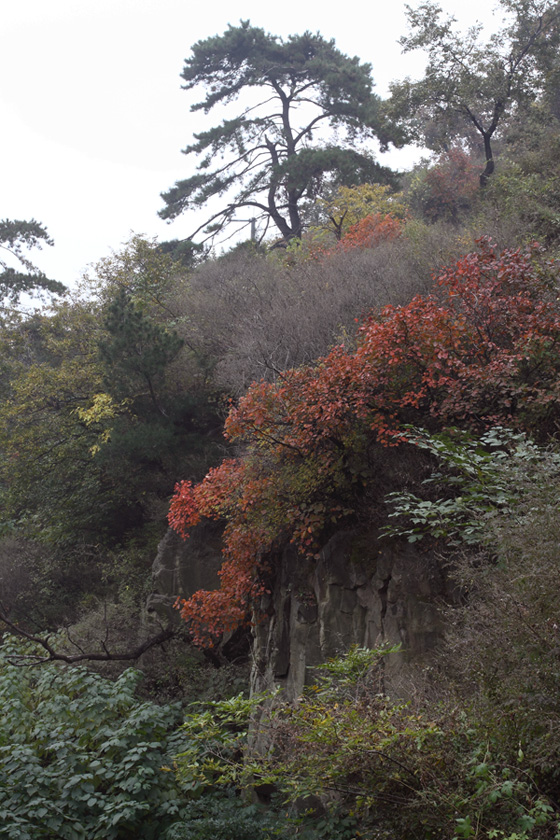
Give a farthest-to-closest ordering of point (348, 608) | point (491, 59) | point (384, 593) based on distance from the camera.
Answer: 1. point (491, 59)
2. point (348, 608)
3. point (384, 593)

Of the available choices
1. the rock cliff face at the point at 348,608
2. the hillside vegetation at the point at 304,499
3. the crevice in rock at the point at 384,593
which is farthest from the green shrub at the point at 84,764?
the crevice in rock at the point at 384,593

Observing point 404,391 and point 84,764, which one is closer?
point 84,764

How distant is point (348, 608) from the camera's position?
7.10 meters

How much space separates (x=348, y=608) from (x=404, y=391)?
246cm

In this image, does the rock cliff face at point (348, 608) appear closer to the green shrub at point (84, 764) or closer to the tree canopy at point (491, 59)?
the green shrub at point (84, 764)

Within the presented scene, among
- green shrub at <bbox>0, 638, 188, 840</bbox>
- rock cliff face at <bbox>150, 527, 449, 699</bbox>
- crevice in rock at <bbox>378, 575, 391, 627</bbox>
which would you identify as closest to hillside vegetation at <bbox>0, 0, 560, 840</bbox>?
green shrub at <bbox>0, 638, 188, 840</bbox>

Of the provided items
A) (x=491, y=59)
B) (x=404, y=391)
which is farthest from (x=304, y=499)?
(x=491, y=59)

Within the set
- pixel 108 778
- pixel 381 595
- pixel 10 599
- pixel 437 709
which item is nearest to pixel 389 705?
pixel 437 709

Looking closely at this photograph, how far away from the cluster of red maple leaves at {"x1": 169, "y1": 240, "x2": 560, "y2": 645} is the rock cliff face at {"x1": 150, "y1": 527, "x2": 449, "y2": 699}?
45 centimetres

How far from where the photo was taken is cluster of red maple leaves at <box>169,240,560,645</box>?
6570 millimetres

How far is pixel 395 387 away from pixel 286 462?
1.56m

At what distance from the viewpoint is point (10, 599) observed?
14609 mm

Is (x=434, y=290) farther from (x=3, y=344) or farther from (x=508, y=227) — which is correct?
(x=3, y=344)

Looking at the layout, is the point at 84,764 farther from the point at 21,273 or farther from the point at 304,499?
the point at 21,273
